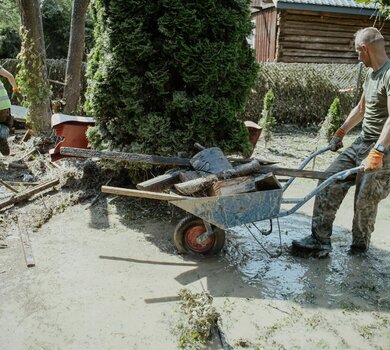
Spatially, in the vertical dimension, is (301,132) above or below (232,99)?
below

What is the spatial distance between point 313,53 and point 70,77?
1104 centimetres

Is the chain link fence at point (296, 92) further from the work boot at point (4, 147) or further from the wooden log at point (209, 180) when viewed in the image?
the wooden log at point (209, 180)

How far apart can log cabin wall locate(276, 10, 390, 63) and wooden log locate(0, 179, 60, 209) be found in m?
12.5

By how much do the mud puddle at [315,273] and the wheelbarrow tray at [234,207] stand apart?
24.9 inches

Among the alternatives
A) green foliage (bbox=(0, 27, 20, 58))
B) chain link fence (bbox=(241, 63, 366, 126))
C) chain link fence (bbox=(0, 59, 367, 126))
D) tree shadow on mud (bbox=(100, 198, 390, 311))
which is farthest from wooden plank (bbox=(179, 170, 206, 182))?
green foliage (bbox=(0, 27, 20, 58))

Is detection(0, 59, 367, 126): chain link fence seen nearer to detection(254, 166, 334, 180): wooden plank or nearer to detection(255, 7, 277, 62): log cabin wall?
detection(255, 7, 277, 62): log cabin wall

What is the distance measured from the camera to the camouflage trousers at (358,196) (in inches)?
167

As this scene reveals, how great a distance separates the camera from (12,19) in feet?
77.0

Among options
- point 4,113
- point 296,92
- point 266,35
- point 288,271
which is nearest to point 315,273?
point 288,271

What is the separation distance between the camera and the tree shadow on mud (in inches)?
149

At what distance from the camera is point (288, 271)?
4250 mm

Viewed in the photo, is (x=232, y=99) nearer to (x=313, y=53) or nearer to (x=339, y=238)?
(x=339, y=238)

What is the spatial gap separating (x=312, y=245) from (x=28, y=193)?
394cm

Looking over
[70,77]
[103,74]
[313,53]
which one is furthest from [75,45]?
[313,53]
